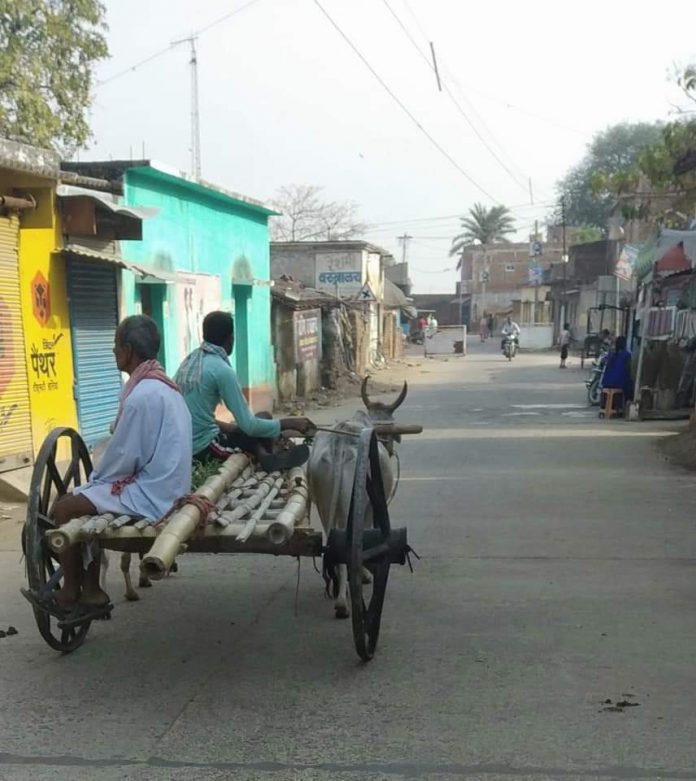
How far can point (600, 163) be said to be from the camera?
219ft

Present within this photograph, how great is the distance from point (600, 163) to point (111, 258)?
205 feet

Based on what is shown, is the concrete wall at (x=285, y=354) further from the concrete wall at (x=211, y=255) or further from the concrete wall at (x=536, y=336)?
the concrete wall at (x=536, y=336)

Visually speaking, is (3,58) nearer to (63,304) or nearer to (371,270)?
(63,304)

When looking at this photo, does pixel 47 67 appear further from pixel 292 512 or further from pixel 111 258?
pixel 292 512

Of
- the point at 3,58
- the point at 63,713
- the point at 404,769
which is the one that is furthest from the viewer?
the point at 3,58

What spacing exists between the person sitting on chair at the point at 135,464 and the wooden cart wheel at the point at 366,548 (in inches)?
34.6

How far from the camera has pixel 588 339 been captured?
2891 cm

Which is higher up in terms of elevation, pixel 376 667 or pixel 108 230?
pixel 108 230

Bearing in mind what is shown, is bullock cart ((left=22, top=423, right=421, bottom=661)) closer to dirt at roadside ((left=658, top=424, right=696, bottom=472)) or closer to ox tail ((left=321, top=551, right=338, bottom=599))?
ox tail ((left=321, top=551, right=338, bottom=599))

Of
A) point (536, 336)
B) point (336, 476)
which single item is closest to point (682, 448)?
point (336, 476)

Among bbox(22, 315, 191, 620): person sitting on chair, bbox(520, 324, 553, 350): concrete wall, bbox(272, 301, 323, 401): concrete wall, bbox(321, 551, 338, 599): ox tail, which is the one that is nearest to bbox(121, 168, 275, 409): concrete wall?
bbox(272, 301, 323, 401): concrete wall

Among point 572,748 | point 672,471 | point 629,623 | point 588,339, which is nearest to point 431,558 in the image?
point 629,623

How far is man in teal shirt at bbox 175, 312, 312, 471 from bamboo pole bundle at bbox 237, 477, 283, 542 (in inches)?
10.0

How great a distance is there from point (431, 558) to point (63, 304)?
5.50m
